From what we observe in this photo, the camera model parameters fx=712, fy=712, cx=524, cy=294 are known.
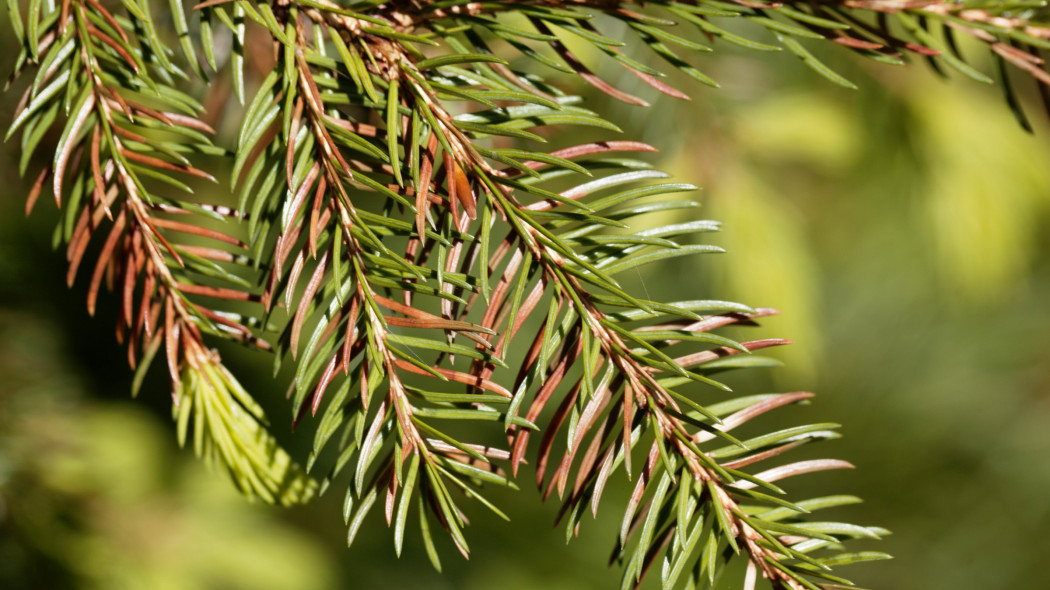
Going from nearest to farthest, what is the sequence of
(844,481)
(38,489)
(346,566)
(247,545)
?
(38,489), (247,545), (346,566), (844,481)

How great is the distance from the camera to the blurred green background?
644mm

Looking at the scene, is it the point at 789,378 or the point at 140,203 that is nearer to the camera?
the point at 140,203

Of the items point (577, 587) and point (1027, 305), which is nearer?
point (577, 587)

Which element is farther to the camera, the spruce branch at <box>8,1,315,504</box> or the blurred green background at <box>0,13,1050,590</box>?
the blurred green background at <box>0,13,1050,590</box>

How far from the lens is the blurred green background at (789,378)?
64 centimetres

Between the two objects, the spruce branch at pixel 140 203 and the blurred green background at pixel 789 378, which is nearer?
the spruce branch at pixel 140 203

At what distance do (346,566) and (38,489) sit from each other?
477mm

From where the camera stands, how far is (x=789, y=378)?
0.96 meters

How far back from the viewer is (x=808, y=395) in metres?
0.27

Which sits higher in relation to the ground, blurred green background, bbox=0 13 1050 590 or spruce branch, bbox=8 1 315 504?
spruce branch, bbox=8 1 315 504

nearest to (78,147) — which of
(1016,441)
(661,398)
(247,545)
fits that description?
(661,398)

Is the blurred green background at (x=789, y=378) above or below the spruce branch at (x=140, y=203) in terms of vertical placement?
below

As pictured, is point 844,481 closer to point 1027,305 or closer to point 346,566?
point 1027,305

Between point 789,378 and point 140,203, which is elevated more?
point 140,203
